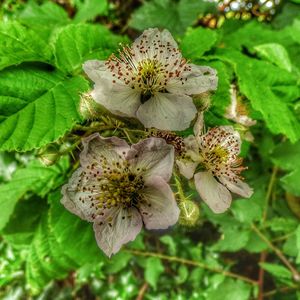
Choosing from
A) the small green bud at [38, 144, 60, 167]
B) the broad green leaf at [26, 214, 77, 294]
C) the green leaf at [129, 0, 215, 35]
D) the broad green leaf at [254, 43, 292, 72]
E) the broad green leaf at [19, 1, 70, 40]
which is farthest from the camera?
the green leaf at [129, 0, 215, 35]

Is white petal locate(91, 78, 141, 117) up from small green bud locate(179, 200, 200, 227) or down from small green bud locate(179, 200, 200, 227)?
up

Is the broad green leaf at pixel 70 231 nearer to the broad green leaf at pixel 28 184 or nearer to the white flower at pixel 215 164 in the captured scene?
the broad green leaf at pixel 28 184

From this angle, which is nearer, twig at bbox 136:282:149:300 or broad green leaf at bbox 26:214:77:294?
broad green leaf at bbox 26:214:77:294

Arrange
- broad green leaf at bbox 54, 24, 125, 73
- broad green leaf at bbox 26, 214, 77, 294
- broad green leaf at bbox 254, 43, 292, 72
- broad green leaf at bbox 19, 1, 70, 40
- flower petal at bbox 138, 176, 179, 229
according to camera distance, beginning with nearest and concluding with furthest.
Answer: flower petal at bbox 138, 176, 179, 229, broad green leaf at bbox 54, 24, 125, 73, broad green leaf at bbox 254, 43, 292, 72, broad green leaf at bbox 26, 214, 77, 294, broad green leaf at bbox 19, 1, 70, 40

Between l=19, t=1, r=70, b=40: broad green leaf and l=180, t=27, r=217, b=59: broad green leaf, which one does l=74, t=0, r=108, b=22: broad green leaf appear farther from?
l=180, t=27, r=217, b=59: broad green leaf

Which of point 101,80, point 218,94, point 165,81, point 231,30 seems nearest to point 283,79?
point 218,94

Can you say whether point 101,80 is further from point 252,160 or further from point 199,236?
point 199,236

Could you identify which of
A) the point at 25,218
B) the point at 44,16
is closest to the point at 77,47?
the point at 25,218

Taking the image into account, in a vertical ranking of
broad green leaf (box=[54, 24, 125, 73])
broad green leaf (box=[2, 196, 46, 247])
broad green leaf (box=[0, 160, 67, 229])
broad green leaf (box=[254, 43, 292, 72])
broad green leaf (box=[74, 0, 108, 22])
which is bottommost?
broad green leaf (box=[2, 196, 46, 247])

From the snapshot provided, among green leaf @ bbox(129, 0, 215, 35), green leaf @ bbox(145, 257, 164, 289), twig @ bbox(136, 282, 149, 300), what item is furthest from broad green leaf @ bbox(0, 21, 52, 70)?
twig @ bbox(136, 282, 149, 300)
